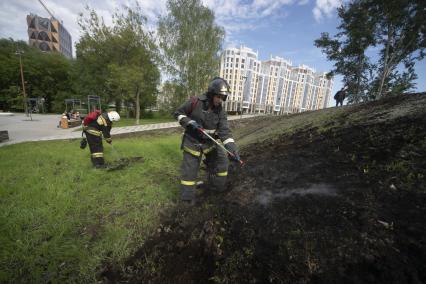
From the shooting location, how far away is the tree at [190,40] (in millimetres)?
20328

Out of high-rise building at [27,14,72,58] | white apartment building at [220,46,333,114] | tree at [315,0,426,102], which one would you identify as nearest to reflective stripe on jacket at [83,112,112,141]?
tree at [315,0,426,102]

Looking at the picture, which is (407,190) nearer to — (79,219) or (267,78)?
(79,219)

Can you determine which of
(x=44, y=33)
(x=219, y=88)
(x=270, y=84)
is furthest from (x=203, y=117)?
(x=270, y=84)

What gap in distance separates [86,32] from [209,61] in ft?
47.3

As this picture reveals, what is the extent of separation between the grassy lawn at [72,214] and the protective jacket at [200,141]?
0.70 m

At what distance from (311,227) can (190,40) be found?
2245 centimetres

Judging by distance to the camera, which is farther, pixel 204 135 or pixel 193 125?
pixel 204 135

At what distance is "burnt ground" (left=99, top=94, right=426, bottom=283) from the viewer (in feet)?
5.28

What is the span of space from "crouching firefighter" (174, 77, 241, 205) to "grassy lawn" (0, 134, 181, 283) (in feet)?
2.42

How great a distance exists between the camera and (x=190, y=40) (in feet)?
67.5

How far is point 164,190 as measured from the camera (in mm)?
3887

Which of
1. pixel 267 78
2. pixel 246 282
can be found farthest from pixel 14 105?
pixel 267 78

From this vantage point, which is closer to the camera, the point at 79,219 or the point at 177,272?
the point at 177,272

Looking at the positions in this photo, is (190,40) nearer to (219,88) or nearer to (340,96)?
(340,96)
